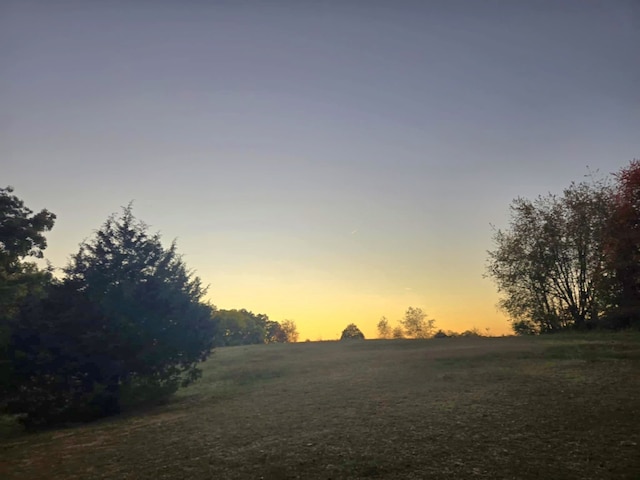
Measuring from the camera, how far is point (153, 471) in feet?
31.7

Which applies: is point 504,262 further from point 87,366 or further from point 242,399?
point 87,366

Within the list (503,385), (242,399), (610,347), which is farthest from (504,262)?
(242,399)

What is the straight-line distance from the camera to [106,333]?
1834 centimetres

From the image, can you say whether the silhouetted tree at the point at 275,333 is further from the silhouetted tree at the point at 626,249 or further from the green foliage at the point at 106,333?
the green foliage at the point at 106,333

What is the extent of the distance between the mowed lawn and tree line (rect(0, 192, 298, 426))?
1543mm

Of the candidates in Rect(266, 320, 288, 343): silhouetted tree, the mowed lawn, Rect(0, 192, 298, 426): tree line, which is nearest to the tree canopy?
the mowed lawn

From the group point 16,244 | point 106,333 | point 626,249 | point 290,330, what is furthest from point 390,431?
point 290,330

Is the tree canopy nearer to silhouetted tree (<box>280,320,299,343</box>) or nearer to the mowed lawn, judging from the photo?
the mowed lawn

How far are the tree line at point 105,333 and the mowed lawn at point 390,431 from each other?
1543 millimetres

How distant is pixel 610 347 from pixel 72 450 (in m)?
27.3

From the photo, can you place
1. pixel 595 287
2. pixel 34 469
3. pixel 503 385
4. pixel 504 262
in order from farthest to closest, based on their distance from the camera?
1. pixel 504 262
2. pixel 595 287
3. pixel 503 385
4. pixel 34 469

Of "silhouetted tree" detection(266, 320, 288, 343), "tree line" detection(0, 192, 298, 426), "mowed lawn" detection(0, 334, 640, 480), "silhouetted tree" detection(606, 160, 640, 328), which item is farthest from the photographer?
"silhouetted tree" detection(266, 320, 288, 343)

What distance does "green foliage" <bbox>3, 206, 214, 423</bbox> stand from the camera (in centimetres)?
1730

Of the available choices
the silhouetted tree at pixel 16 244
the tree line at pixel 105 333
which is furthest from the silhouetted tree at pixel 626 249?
the silhouetted tree at pixel 16 244
